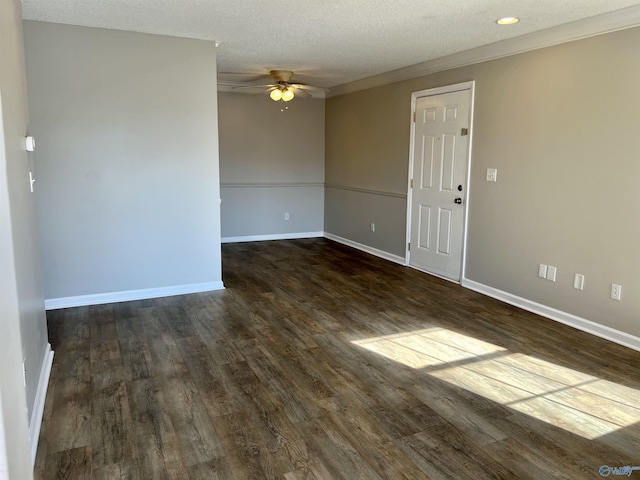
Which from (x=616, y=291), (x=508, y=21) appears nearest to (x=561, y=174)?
(x=616, y=291)

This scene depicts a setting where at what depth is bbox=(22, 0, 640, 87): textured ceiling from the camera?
3.31 meters

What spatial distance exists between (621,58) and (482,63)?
1415 millimetres

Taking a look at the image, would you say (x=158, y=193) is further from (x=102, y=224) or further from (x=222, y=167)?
(x=222, y=167)

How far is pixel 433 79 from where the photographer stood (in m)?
5.30

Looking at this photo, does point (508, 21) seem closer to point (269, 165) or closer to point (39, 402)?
point (39, 402)

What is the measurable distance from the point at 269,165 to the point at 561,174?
470 cm

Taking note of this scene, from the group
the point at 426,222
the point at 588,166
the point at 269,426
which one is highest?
the point at 588,166

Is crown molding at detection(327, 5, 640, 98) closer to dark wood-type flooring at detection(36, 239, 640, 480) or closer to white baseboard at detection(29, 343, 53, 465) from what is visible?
dark wood-type flooring at detection(36, 239, 640, 480)

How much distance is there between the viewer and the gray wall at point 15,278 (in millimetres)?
1049

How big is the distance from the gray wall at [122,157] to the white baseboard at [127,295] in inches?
1.9

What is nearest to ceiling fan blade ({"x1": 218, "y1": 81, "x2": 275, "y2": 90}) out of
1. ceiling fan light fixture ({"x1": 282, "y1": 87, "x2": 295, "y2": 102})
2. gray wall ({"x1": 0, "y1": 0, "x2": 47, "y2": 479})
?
ceiling fan light fixture ({"x1": 282, "y1": 87, "x2": 295, "y2": 102})

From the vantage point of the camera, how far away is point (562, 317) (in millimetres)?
3980

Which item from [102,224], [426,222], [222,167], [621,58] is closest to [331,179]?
[222,167]

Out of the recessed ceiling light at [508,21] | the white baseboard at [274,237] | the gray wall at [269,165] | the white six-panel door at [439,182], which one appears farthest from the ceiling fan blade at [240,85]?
the recessed ceiling light at [508,21]
